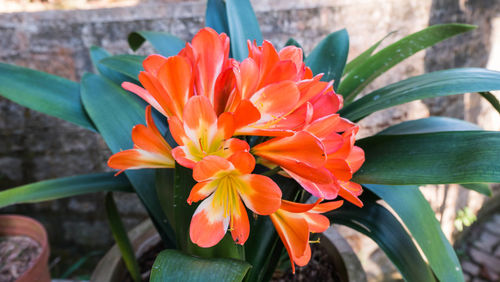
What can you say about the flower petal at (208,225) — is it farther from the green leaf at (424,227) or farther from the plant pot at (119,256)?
the plant pot at (119,256)

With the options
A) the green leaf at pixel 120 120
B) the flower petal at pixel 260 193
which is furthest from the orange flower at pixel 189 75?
the green leaf at pixel 120 120

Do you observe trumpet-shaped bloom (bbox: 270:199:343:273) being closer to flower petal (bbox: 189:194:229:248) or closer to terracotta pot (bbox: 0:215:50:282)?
flower petal (bbox: 189:194:229:248)

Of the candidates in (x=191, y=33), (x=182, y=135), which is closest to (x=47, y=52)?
(x=191, y=33)

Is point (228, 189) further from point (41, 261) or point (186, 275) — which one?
point (41, 261)

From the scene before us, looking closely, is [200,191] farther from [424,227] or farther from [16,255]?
[16,255]

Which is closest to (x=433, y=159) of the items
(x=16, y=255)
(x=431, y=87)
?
(x=431, y=87)
